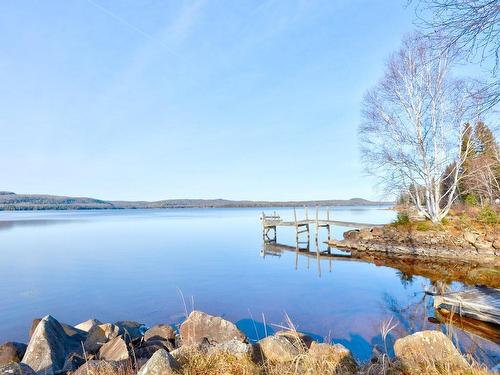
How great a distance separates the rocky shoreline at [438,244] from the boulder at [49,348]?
62.9 ft

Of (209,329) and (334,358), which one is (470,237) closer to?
(209,329)

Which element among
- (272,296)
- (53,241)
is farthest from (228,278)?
(53,241)

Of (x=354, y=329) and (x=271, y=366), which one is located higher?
(x=271, y=366)

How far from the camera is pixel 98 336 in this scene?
25.0 feet

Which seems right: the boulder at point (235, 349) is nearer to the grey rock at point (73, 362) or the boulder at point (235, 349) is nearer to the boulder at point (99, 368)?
the boulder at point (99, 368)

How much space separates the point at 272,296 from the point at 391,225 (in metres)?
14.3

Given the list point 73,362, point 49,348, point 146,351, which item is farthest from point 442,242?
point 49,348

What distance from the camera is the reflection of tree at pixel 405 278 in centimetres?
1492

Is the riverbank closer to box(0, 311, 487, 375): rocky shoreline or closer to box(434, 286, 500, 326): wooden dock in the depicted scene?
box(434, 286, 500, 326): wooden dock

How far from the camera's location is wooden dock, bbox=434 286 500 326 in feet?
29.9

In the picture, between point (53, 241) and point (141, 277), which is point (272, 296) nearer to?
point (141, 277)

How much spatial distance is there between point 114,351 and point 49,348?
48.5 inches

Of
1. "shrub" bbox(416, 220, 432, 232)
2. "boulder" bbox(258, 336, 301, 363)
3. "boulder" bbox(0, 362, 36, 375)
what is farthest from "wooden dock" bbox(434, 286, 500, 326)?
"shrub" bbox(416, 220, 432, 232)

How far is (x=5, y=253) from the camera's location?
985 inches
